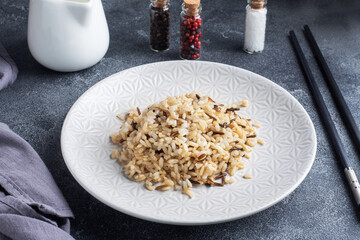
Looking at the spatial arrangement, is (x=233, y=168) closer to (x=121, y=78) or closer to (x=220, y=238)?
(x=220, y=238)

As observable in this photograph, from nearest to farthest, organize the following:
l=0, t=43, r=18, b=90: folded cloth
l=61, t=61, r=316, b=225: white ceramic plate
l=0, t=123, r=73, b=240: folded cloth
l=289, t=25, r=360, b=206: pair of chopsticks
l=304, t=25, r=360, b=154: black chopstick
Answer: l=0, t=123, r=73, b=240: folded cloth
l=61, t=61, r=316, b=225: white ceramic plate
l=289, t=25, r=360, b=206: pair of chopsticks
l=304, t=25, r=360, b=154: black chopstick
l=0, t=43, r=18, b=90: folded cloth

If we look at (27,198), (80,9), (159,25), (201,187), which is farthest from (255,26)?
(27,198)

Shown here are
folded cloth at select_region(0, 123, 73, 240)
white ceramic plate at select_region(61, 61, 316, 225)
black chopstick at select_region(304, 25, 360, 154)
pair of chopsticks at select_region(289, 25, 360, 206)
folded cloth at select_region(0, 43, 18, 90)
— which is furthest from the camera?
folded cloth at select_region(0, 43, 18, 90)

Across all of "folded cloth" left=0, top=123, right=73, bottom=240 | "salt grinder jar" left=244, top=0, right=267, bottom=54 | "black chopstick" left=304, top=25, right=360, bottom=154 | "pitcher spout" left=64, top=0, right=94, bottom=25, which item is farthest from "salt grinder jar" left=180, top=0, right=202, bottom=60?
"folded cloth" left=0, top=123, right=73, bottom=240

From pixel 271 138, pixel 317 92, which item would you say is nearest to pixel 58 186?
pixel 271 138

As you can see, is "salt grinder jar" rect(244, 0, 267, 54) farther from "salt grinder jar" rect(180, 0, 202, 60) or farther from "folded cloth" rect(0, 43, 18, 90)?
"folded cloth" rect(0, 43, 18, 90)

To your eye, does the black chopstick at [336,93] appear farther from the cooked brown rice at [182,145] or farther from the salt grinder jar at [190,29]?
the salt grinder jar at [190,29]

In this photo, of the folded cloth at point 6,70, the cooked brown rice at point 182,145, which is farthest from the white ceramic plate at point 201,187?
the folded cloth at point 6,70

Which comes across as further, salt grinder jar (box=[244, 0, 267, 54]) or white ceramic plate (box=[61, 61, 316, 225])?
salt grinder jar (box=[244, 0, 267, 54])
